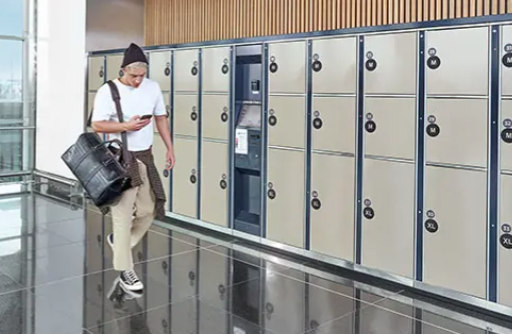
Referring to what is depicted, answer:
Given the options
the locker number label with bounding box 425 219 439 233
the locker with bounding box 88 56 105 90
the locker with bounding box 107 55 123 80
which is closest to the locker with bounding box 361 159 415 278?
the locker number label with bounding box 425 219 439 233

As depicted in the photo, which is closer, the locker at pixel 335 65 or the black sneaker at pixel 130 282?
the black sneaker at pixel 130 282

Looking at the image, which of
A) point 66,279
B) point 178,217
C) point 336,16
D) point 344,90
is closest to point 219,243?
point 178,217

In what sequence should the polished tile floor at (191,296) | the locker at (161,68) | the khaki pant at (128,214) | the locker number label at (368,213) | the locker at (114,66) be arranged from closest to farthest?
the polished tile floor at (191,296)
the khaki pant at (128,214)
the locker number label at (368,213)
the locker at (161,68)
the locker at (114,66)

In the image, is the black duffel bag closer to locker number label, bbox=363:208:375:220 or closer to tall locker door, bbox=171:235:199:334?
tall locker door, bbox=171:235:199:334

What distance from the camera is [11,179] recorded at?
8.33 m

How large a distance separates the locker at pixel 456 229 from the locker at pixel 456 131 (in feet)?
0.32

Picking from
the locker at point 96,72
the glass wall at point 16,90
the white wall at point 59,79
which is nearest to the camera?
the locker at point 96,72

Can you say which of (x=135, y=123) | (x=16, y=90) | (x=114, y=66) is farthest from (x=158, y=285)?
(x=16, y=90)

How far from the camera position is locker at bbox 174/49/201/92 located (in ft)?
18.8

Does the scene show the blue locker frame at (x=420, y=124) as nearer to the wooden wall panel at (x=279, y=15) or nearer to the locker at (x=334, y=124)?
the locker at (x=334, y=124)

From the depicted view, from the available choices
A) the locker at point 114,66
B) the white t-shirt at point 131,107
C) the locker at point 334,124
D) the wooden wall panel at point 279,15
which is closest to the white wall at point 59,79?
the locker at point 114,66

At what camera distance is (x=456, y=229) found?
3789 millimetres

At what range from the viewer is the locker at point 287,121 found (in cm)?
473

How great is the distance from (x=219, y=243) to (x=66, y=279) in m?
1.53
